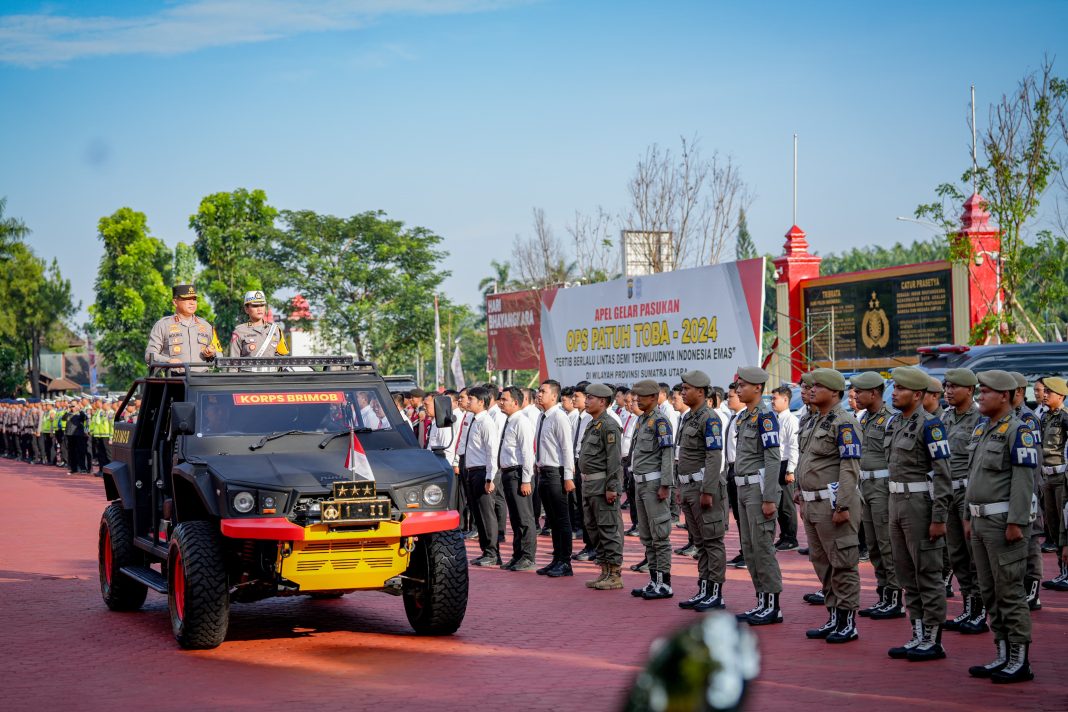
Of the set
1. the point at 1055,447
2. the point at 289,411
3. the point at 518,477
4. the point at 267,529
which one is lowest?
the point at 518,477

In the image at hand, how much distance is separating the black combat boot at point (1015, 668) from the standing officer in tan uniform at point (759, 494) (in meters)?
2.39

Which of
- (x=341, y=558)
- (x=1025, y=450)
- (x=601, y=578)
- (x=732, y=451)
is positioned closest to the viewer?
(x=1025, y=450)

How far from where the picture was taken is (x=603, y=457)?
1188 centimetres

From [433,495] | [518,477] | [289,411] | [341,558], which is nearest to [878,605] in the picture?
[433,495]

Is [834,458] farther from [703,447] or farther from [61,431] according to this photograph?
[61,431]

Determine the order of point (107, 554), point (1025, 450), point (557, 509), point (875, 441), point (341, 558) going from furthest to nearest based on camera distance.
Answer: point (557, 509)
point (107, 554)
point (875, 441)
point (341, 558)
point (1025, 450)

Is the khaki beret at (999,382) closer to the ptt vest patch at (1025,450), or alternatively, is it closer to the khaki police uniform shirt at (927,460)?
the ptt vest patch at (1025,450)

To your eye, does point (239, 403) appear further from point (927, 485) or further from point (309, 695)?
point (927, 485)

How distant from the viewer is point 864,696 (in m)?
7.09

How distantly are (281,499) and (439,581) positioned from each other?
1394 millimetres

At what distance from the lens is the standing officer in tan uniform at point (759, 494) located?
9.64 m

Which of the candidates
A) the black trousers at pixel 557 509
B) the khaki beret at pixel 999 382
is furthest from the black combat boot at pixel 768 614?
the black trousers at pixel 557 509

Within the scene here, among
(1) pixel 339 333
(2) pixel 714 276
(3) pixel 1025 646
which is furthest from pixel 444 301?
(3) pixel 1025 646

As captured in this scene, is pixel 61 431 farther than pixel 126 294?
No
